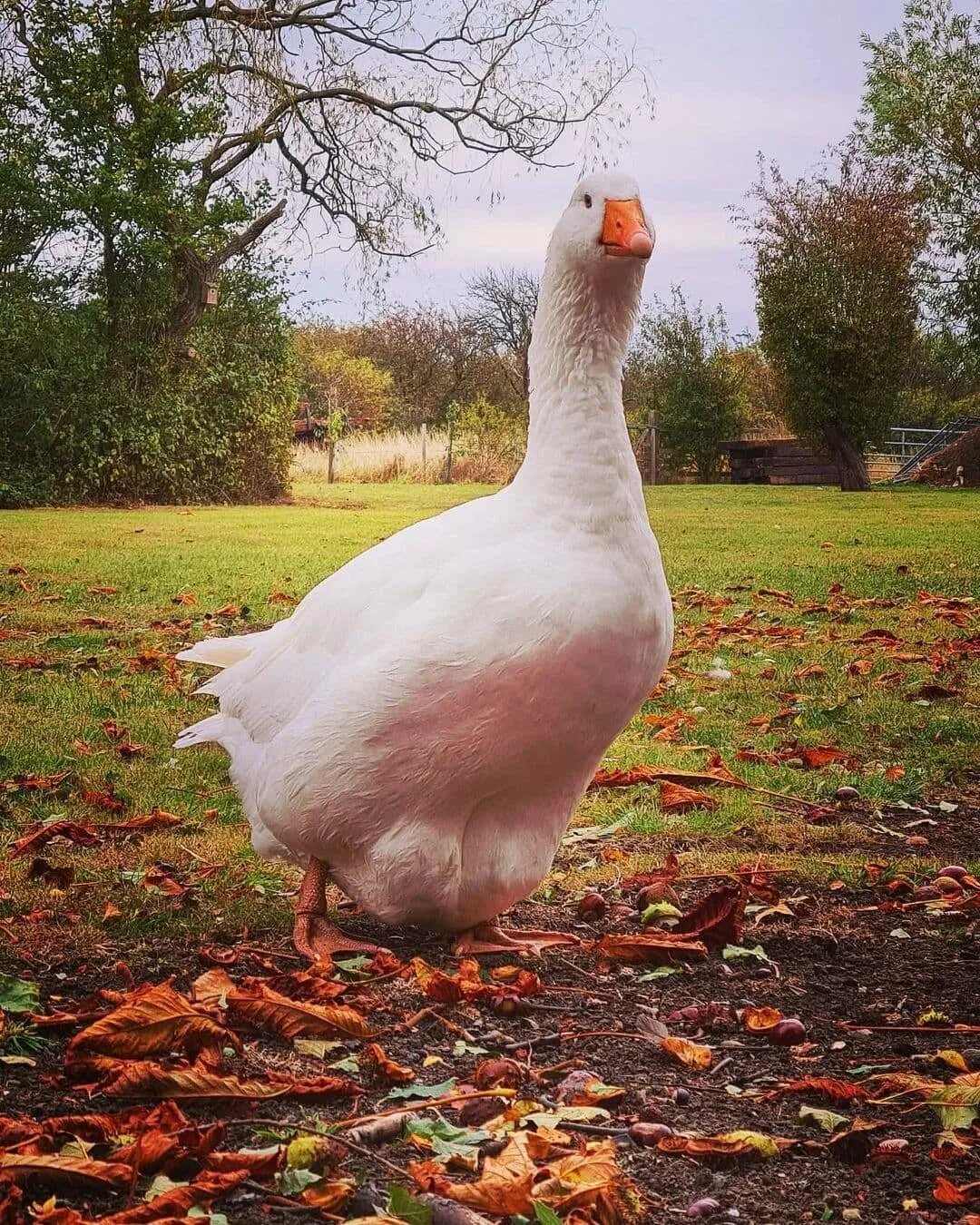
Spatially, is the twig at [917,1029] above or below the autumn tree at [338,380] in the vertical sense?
below

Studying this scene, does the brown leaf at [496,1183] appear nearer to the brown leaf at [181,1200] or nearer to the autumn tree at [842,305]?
the brown leaf at [181,1200]

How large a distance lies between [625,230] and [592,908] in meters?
1.43

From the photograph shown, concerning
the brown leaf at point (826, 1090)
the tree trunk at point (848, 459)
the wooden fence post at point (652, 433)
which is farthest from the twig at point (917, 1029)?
the tree trunk at point (848, 459)

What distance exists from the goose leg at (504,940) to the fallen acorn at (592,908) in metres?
0.20

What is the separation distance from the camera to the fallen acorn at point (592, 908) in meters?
2.78

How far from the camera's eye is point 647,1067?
2.04 m

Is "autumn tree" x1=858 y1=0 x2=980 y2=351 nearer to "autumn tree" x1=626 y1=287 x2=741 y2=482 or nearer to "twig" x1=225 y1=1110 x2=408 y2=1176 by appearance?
"autumn tree" x1=626 y1=287 x2=741 y2=482

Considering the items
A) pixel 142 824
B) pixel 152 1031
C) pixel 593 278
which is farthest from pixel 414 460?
pixel 152 1031

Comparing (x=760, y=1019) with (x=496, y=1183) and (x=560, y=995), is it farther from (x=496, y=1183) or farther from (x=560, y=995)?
(x=496, y=1183)

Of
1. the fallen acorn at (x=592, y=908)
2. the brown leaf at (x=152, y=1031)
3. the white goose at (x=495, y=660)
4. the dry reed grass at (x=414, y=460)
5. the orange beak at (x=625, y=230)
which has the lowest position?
the fallen acorn at (x=592, y=908)

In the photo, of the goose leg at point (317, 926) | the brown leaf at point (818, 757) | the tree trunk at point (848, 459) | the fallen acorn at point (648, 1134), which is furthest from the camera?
the tree trunk at point (848, 459)

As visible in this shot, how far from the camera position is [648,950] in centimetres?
248

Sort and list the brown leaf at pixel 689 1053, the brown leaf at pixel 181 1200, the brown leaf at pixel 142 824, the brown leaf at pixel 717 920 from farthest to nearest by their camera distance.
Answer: the brown leaf at pixel 142 824
the brown leaf at pixel 717 920
the brown leaf at pixel 689 1053
the brown leaf at pixel 181 1200

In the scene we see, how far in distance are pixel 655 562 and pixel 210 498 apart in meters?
8.55
